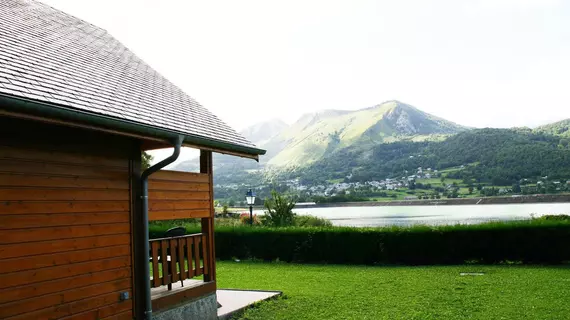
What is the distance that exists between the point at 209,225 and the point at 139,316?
2.41 metres

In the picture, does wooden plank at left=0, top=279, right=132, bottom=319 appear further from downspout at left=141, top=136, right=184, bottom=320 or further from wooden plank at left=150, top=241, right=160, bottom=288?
wooden plank at left=150, top=241, right=160, bottom=288

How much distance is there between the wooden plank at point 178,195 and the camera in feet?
25.0

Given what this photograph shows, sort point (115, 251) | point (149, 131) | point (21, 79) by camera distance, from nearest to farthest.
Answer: point (21, 79)
point (149, 131)
point (115, 251)

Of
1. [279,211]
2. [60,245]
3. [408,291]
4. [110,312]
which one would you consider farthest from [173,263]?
[279,211]

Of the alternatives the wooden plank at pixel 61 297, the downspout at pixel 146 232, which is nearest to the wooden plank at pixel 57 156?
the downspout at pixel 146 232

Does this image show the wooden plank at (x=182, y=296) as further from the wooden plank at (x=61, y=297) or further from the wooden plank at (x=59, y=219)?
the wooden plank at (x=59, y=219)

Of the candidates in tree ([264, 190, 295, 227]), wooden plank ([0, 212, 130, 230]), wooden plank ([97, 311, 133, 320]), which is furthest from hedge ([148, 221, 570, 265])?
wooden plank ([0, 212, 130, 230])

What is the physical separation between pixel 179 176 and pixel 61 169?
2577mm

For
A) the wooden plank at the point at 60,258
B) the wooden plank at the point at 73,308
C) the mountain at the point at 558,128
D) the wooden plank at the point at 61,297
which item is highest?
the mountain at the point at 558,128

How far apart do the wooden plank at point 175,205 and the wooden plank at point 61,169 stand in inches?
33.1

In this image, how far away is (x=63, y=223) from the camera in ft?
19.2

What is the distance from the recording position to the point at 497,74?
6638 cm

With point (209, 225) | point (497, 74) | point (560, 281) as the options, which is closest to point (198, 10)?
point (209, 225)

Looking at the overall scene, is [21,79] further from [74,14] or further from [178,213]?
[74,14]
